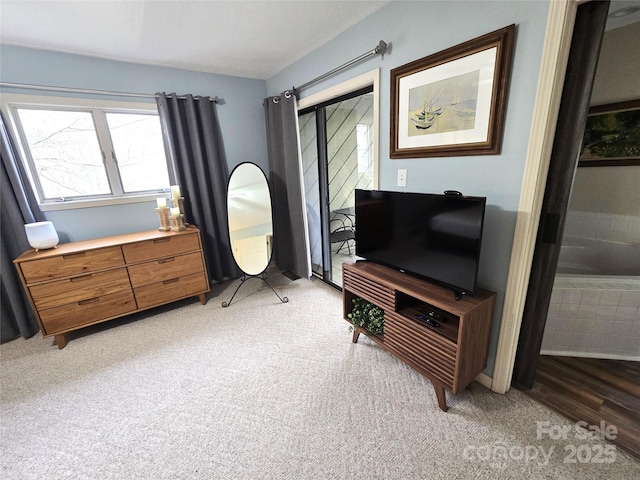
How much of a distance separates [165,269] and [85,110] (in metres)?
1.61

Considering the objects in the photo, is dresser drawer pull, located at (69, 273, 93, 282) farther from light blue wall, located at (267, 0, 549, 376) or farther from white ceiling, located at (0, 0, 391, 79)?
light blue wall, located at (267, 0, 549, 376)

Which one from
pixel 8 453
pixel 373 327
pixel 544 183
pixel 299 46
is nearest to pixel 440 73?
pixel 544 183

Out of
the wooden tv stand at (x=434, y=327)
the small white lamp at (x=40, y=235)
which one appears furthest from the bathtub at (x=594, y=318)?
the small white lamp at (x=40, y=235)

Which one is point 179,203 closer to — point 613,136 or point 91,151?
point 91,151

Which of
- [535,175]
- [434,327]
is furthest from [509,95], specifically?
[434,327]

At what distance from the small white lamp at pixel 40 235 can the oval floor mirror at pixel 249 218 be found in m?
1.40

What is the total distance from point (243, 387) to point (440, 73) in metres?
2.20

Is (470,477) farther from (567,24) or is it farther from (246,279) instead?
(246,279)

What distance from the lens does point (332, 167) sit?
9.61ft

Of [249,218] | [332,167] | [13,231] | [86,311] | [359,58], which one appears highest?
[359,58]

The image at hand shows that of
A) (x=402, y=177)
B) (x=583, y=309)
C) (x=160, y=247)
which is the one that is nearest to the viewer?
(x=583, y=309)

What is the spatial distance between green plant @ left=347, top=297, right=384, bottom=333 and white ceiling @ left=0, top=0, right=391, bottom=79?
2.00 meters

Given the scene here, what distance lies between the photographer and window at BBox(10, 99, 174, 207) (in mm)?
2297

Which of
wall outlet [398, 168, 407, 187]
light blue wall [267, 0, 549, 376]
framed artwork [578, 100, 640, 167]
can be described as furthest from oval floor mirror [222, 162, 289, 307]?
framed artwork [578, 100, 640, 167]
